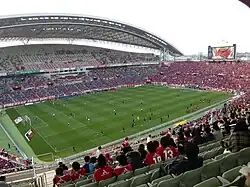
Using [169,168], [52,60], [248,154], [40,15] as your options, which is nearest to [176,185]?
[169,168]

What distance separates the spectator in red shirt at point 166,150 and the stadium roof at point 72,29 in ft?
163

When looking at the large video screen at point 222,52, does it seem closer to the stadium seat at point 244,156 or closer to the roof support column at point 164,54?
the roof support column at point 164,54

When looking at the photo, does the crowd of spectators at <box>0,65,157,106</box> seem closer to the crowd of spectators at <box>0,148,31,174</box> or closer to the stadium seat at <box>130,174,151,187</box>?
the crowd of spectators at <box>0,148,31,174</box>

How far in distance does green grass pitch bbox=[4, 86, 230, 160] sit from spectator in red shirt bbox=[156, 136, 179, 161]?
64.8ft

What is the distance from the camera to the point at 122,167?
639 cm

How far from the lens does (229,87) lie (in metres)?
55.2

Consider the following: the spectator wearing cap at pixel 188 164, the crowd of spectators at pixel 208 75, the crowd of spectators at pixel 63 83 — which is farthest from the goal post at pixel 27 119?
the crowd of spectators at pixel 208 75

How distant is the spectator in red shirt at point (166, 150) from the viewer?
657 centimetres

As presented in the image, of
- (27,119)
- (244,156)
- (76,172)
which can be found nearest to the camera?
(244,156)

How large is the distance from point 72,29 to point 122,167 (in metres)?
60.2

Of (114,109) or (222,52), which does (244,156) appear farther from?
(222,52)

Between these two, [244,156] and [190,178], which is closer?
[190,178]

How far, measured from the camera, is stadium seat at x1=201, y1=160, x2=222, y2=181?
490cm

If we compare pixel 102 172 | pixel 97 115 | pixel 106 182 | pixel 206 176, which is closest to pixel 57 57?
pixel 97 115
